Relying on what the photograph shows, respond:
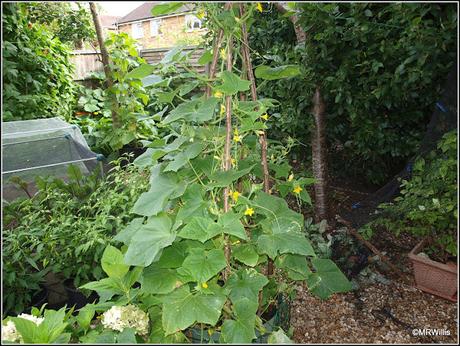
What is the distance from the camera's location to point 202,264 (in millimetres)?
923

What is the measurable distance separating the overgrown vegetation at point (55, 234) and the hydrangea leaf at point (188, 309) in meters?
0.77

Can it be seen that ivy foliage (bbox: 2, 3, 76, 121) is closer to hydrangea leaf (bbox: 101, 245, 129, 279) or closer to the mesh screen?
the mesh screen

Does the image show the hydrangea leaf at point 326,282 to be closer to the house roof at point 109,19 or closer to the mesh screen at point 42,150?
the house roof at point 109,19

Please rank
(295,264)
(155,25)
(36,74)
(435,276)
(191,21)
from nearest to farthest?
(295,264)
(191,21)
(435,276)
(155,25)
(36,74)

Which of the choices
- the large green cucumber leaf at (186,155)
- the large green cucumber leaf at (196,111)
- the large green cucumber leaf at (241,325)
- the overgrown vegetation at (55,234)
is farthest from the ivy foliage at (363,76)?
the overgrown vegetation at (55,234)

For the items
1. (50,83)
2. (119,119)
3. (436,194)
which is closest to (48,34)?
(50,83)

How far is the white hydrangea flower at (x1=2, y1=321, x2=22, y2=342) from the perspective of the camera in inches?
35.1

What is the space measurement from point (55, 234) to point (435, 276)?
70.1 inches

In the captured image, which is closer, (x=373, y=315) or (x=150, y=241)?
(x=150, y=241)

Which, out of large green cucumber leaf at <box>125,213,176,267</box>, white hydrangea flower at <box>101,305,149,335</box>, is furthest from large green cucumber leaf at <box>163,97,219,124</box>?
white hydrangea flower at <box>101,305,149,335</box>

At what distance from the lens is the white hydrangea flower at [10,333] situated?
35.1 inches

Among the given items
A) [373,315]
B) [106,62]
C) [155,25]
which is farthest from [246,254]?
[106,62]

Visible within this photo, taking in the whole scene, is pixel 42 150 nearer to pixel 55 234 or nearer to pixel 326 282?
pixel 55 234

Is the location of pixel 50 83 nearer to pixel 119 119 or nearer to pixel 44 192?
pixel 119 119
